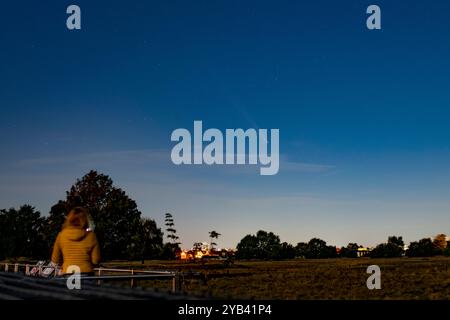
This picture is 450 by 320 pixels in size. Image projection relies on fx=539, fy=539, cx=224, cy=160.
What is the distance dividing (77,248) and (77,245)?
0.15 ft

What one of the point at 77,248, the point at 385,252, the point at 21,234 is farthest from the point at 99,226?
the point at 385,252

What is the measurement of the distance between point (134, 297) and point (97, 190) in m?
61.1

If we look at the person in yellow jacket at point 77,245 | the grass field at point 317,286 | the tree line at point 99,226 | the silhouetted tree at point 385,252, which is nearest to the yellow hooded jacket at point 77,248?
the person in yellow jacket at point 77,245

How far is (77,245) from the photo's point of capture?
332 inches

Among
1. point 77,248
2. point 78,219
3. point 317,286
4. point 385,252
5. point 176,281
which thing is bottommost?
point 385,252

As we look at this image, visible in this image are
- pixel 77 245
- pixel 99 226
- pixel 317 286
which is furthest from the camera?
pixel 99 226

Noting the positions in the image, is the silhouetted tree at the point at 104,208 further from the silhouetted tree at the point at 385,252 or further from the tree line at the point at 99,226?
the silhouetted tree at the point at 385,252

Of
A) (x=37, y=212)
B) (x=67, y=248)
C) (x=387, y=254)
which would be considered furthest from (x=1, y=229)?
(x=387, y=254)

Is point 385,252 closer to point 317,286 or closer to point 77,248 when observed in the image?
point 317,286

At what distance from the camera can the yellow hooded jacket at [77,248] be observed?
8.38 metres

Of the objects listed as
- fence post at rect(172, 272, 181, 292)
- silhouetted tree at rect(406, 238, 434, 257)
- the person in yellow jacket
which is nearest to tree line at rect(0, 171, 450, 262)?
fence post at rect(172, 272, 181, 292)
